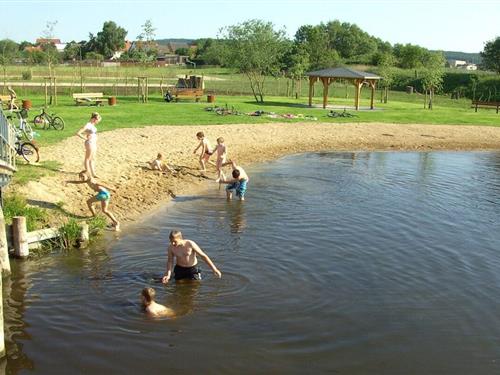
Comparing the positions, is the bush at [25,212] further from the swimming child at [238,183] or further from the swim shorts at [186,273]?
the swimming child at [238,183]

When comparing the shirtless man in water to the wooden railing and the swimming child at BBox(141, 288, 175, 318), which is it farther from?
the wooden railing

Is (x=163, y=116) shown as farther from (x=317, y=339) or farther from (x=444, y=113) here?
(x=317, y=339)

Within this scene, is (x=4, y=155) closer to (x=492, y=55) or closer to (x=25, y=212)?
(x=25, y=212)

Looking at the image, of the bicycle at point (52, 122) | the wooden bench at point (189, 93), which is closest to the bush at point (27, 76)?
the wooden bench at point (189, 93)

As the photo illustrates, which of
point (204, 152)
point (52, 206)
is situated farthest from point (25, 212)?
point (204, 152)

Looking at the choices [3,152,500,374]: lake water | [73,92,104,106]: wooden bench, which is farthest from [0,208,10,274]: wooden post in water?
[73,92,104,106]: wooden bench

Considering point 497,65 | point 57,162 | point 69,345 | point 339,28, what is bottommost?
point 69,345

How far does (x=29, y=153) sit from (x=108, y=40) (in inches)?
4477

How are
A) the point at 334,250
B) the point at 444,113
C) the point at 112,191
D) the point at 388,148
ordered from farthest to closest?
the point at 444,113 → the point at 388,148 → the point at 112,191 → the point at 334,250

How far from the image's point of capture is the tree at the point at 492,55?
258ft

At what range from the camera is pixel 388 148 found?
29109 millimetres

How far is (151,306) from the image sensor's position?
9508 mm

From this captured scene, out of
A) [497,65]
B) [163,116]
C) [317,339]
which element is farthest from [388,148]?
[497,65]

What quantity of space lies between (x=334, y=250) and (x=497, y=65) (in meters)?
76.0
